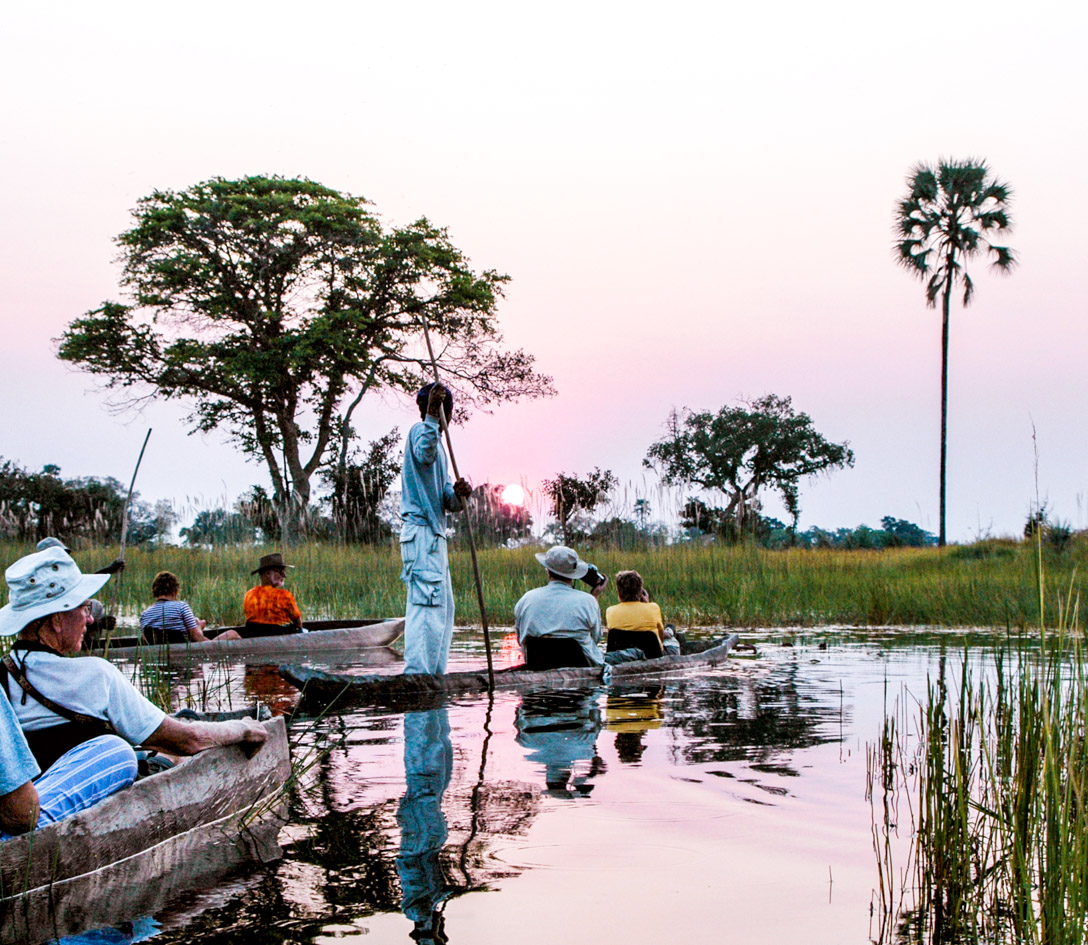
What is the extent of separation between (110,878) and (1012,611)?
45.3ft

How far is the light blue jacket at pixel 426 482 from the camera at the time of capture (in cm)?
916

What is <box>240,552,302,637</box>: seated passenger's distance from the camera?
14109 mm

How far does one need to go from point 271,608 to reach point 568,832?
902 centimetres

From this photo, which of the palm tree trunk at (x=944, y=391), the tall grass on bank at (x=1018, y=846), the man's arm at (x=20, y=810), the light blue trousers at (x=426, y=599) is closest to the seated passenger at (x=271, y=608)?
the light blue trousers at (x=426, y=599)

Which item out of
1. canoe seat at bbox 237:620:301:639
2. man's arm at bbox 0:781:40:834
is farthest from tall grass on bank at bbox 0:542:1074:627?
man's arm at bbox 0:781:40:834

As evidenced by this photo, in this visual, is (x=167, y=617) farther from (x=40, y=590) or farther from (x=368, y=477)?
(x=368, y=477)

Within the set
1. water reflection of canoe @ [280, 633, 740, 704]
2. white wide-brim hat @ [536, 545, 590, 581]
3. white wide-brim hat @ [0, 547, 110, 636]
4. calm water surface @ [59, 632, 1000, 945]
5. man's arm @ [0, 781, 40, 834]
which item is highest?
white wide-brim hat @ [536, 545, 590, 581]

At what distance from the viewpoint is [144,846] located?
200 inches

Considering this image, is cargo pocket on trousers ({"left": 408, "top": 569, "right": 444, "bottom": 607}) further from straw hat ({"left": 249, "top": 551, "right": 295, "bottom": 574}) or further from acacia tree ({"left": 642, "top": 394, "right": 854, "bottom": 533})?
acacia tree ({"left": 642, "top": 394, "right": 854, "bottom": 533})

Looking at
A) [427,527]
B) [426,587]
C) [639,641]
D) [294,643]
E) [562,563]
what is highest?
[427,527]

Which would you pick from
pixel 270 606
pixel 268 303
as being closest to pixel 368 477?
pixel 268 303

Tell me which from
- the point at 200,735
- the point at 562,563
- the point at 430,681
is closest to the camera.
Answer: the point at 200,735

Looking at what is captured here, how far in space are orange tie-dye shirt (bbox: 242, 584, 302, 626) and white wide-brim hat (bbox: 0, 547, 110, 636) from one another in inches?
379

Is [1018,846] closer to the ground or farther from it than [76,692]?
closer to the ground
